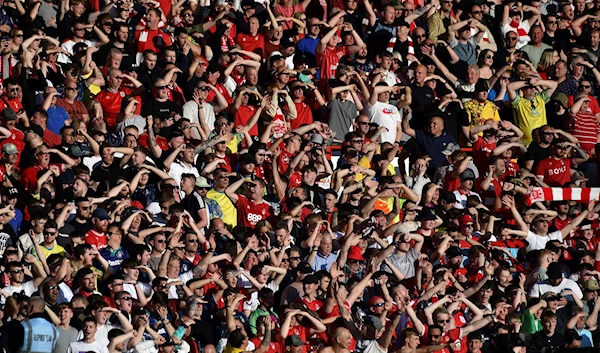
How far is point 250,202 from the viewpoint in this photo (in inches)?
820

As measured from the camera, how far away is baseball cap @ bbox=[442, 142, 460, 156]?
22641 millimetres

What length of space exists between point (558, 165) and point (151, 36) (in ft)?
19.6

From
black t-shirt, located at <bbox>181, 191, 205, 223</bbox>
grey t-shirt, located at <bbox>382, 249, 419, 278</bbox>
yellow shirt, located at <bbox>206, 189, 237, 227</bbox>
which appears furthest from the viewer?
yellow shirt, located at <bbox>206, 189, 237, 227</bbox>

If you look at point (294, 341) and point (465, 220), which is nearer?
point (294, 341)

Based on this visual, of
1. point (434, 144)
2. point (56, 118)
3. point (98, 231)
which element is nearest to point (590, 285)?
point (434, 144)

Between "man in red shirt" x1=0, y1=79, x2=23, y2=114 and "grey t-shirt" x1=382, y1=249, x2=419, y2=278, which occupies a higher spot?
"man in red shirt" x1=0, y1=79, x2=23, y2=114

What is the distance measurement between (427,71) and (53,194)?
21.4 ft

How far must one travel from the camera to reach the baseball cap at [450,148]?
74.3 ft

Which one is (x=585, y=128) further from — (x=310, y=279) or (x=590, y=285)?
(x=310, y=279)

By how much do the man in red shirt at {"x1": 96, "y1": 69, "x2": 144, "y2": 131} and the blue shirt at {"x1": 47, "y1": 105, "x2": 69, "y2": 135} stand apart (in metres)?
0.69

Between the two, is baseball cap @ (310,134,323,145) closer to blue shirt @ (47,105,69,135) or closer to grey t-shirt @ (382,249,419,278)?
grey t-shirt @ (382,249,419,278)

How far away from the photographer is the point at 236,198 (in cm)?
2083

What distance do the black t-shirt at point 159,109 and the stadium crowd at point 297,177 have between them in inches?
1.5

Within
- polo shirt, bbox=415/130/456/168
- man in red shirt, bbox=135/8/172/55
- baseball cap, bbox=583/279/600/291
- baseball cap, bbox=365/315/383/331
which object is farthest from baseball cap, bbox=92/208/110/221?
baseball cap, bbox=583/279/600/291
